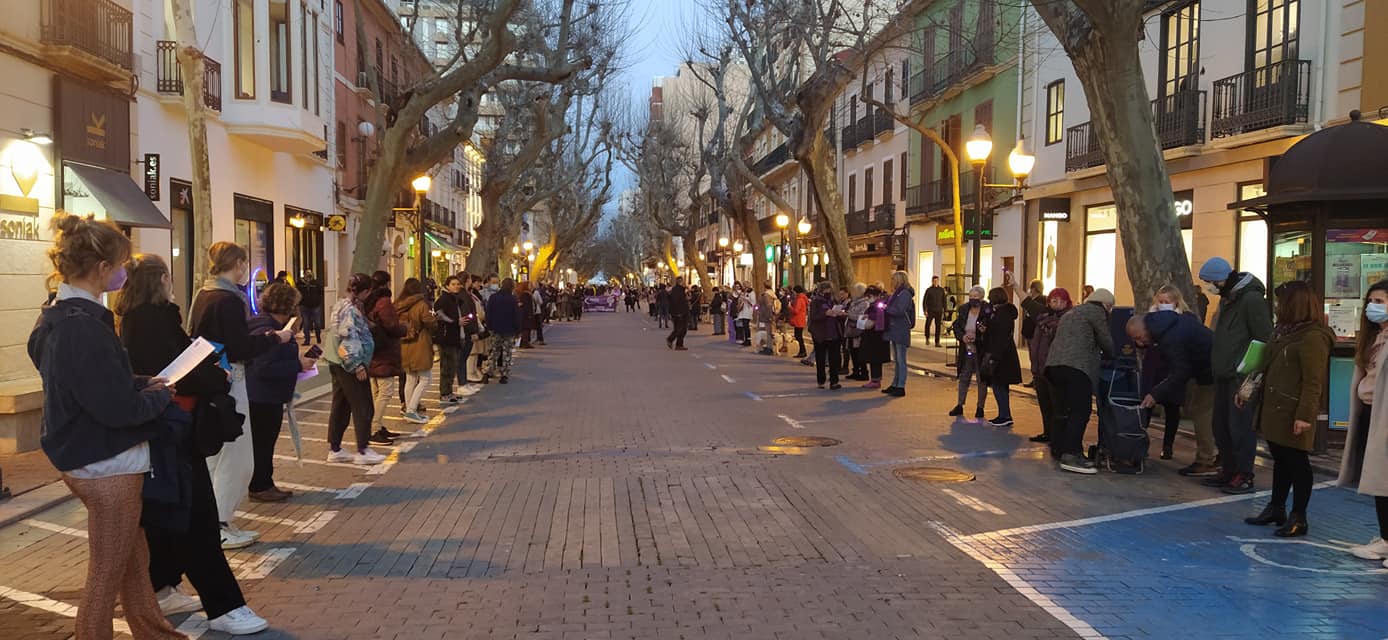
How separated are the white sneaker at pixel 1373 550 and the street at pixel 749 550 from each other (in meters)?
0.09

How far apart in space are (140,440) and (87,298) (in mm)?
Answer: 579

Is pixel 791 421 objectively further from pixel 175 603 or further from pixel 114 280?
pixel 114 280

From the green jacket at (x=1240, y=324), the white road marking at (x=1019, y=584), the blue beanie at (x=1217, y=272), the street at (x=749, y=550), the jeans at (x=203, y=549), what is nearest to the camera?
the jeans at (x=203, y=549)

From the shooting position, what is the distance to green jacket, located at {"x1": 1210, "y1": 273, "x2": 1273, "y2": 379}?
8.34 meters

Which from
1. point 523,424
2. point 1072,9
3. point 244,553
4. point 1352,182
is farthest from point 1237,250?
point 244,553

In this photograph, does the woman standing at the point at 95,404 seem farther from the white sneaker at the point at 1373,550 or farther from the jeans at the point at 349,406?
the white sneaker at the point at 1373,550

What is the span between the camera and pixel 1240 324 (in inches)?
331

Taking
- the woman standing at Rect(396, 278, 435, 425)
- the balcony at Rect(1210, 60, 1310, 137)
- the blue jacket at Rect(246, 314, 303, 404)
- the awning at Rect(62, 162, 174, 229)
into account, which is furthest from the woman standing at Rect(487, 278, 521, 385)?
the balcony at Rect(1210, 60, 1310, 137)

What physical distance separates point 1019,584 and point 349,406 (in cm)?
617

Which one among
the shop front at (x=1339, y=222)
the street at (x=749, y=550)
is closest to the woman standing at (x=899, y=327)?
the street at (x=749, y=550)

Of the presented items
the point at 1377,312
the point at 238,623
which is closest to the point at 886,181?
the point at 1377,312

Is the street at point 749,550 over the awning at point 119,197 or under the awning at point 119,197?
under

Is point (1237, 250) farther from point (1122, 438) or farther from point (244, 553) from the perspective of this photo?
point (244, 553)

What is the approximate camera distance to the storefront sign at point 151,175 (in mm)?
17656
